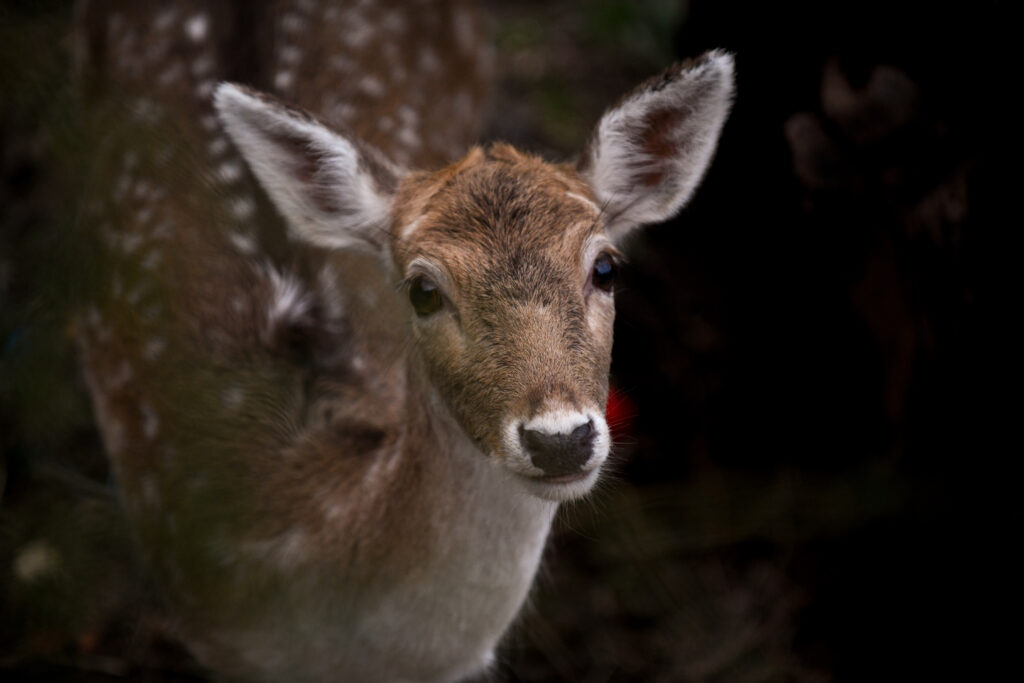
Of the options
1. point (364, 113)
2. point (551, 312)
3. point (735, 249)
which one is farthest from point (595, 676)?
point (364, 113)

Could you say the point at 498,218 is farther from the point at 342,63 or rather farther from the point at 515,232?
the point at 342,63

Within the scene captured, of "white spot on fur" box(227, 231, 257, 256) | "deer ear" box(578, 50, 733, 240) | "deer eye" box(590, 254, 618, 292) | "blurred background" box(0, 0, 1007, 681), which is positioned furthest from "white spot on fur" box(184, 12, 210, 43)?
"deer eye" box(590, 254, 618, 292)

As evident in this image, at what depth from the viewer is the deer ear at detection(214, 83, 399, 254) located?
222 centimetres

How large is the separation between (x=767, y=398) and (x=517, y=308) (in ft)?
5.93

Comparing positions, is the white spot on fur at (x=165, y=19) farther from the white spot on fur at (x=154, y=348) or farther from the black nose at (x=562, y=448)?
the black nose at (x=562, y=448)

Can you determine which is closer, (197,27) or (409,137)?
(197,27)

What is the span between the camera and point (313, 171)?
240 centimetres

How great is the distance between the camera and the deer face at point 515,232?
190 centimetres

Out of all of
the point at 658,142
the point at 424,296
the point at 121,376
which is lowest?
the point at 121,376

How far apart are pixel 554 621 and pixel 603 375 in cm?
174

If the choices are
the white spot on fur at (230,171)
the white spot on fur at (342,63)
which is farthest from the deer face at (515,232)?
the white spot on fur at (342,63)

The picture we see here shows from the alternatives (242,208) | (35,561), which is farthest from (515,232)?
(242,208)

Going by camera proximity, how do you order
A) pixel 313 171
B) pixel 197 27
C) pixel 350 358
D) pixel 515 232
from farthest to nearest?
pixel 197 27
pixel 350 358
pixel 313 171
pixel 515 232

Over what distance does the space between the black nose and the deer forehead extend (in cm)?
39
